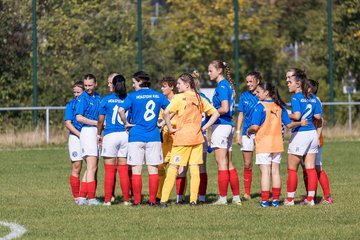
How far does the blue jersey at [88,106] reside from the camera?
52.7 feet

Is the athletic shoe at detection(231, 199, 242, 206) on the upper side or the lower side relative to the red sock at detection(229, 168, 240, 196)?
lower

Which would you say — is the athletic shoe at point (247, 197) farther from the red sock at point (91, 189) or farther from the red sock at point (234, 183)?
the red sock at point (91, 189)

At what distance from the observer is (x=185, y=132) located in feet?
51.1

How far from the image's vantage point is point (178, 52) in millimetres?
53875

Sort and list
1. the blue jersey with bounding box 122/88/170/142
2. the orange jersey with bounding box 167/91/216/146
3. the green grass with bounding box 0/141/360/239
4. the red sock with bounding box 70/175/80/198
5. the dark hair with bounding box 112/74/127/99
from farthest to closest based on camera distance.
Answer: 1. the red sock with bounding box 70/175/80/198
2. the dark hair with bounding box 112/74/127/99
3. the blue jersey with bounding box 122/88/170/142
4. the orange jersey with bounding box 167/91/216/146
5. the green grass with bounding box 0/141/360/239

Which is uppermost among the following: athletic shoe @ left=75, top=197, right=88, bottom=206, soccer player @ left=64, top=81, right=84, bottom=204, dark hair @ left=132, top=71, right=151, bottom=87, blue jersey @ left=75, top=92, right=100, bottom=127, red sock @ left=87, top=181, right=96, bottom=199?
dark hair @ left=132, top=71, right=151, bottom=87

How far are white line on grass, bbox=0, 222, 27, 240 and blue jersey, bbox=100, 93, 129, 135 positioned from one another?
2.59 metres

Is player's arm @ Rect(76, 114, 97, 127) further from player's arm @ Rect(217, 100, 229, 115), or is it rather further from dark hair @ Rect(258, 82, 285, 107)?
dark hair @ Rect(258, 82, 285, 107)

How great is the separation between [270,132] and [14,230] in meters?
4.11

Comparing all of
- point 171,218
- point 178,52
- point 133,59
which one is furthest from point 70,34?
point 171,218

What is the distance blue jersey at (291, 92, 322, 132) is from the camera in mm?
15617

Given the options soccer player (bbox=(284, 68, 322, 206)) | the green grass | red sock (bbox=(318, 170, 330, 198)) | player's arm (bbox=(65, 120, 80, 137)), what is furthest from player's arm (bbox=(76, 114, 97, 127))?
red sock (bbox=(318, 170, 330, 198))

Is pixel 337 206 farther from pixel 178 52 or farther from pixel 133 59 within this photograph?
pixel 178 52

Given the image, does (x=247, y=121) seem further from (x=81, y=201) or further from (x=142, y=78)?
(x=81, y=201)
